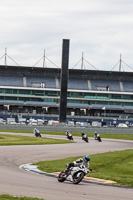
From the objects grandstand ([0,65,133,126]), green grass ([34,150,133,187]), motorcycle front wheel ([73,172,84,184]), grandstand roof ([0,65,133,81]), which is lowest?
green grass ([34,150,133,187])

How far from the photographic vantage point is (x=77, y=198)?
14.1m

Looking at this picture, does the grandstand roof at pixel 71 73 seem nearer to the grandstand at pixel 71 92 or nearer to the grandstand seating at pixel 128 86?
the grandstand at pixel 71 92

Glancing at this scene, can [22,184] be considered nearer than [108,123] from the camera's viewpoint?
Yes

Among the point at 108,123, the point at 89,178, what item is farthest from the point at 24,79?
the point at 89,178

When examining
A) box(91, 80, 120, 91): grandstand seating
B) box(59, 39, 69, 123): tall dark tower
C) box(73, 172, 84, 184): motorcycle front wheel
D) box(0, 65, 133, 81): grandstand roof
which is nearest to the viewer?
box(73, 172, 84, 184): motorcycle front wheel

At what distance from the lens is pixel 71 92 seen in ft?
416

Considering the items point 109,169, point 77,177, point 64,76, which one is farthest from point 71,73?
point 77,177

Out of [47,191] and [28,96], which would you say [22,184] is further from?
[28,96]

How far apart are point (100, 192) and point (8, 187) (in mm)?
3375

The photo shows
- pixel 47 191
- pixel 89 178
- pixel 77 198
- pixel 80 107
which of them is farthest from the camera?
pixel 80 107

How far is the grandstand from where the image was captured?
12394 centimetres

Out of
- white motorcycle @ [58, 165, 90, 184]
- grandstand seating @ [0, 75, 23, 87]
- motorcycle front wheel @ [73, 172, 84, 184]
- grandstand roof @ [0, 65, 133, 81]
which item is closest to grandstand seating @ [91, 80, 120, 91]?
grandstand roof @ [0, 65, 133, 81]

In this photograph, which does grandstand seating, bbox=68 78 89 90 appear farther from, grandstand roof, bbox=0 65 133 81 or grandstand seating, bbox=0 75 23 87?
grandstand seating, bbox=0 75 23 87

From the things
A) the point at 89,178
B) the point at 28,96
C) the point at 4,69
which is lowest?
the point at 89,178
